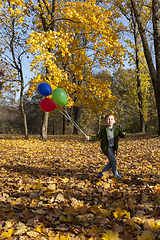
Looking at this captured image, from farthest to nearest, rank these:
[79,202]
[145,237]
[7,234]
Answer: [79,202] < [7,234] < [145,237]

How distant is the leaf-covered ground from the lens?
2084mm

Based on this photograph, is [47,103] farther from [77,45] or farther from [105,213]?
[77,45]

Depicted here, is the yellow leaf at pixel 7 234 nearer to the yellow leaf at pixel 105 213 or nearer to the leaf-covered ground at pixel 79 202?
the leaf-covered ground at pixel 79 202

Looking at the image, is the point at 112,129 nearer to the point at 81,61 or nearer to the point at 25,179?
the point at 25,179

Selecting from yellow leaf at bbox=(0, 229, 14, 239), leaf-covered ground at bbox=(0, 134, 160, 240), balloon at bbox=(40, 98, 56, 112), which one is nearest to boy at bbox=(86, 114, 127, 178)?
leaf-covered ground at bbox=(0, 134, 160, 240)

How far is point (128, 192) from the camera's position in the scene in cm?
324

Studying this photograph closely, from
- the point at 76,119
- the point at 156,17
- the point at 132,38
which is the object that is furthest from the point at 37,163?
the point at 132,38

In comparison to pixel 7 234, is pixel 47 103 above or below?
above

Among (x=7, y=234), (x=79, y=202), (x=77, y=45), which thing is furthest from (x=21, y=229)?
(x=77, y=45)

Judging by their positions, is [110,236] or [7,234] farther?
[7,234]

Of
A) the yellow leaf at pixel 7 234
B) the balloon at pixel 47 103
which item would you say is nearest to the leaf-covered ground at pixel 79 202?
the yellow leaf at pixel 7 234

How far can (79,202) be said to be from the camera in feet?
9.29

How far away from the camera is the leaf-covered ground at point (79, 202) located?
2084 mm

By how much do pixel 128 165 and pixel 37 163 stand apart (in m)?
2.62
